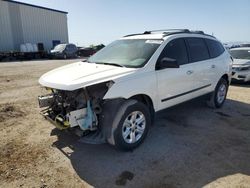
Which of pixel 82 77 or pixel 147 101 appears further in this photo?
pixel 147 101

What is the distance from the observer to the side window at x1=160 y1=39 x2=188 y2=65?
4514mm

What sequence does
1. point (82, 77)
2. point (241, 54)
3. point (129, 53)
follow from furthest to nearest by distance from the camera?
1. point (241, 54)
2. point (129, 53)
3. point (82, 77)

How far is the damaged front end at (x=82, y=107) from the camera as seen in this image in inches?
141

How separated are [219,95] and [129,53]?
10.3 feet

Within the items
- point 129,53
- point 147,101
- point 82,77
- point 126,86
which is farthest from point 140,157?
point 129,53

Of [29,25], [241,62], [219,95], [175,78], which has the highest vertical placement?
[29,25]

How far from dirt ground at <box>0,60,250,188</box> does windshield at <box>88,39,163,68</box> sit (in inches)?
44.5

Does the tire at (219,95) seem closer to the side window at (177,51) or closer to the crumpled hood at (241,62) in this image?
the side window at (177,51)

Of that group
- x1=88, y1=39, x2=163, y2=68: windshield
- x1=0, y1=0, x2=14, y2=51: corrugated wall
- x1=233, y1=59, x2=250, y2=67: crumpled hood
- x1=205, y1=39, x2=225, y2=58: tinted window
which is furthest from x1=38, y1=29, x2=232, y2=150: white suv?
x1=0, y1=0, x2=14, y2=51: corrugated wall

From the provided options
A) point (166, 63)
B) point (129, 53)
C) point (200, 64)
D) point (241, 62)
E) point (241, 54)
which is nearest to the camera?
point (166, 63)

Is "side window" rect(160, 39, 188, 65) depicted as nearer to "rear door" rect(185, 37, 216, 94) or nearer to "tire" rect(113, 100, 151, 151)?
"rear door" rect(185, 37, 216, 94)

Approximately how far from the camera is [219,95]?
6344mm

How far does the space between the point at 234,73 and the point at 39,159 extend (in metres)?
8.38

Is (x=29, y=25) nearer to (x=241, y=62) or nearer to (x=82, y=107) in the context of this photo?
(x=241, y=62)
